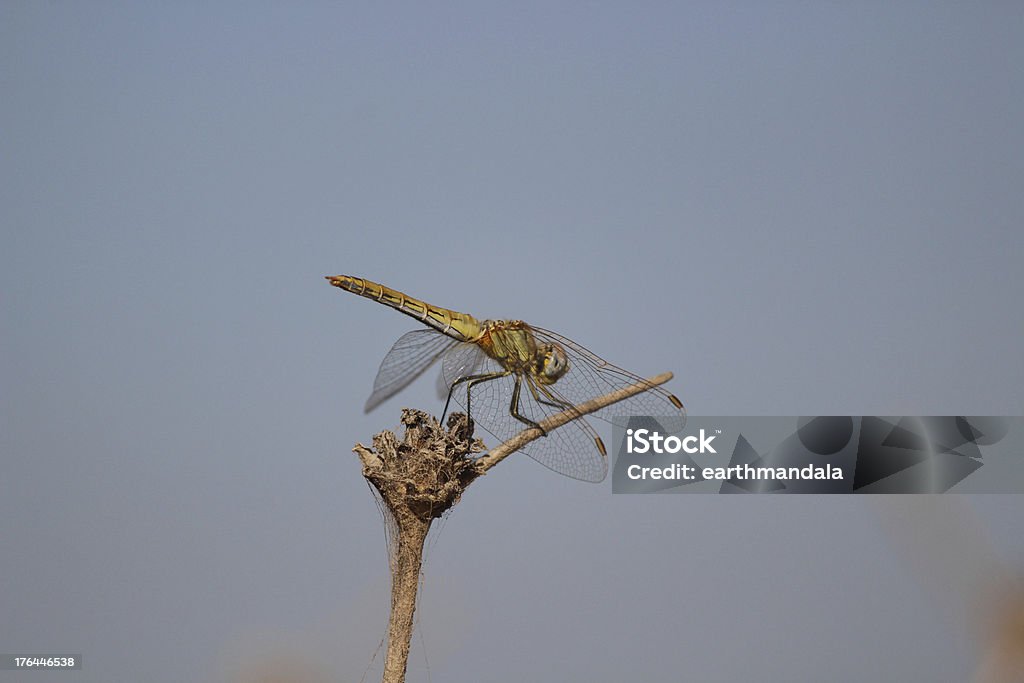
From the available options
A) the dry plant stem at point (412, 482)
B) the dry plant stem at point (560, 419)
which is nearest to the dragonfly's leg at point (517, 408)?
the dry plant stem at point (560, 419)

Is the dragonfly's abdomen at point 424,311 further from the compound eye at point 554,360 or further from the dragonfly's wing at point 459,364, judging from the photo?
the compound eye at point 554,360

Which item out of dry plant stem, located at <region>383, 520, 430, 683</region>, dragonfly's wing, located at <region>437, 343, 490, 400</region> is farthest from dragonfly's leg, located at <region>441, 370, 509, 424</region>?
dry plant stem, located at <region>383, 520, 430, 683</region>

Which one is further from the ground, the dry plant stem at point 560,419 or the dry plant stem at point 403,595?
the dry plant stem at point 560,419

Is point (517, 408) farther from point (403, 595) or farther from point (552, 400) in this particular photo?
point (403, 595)

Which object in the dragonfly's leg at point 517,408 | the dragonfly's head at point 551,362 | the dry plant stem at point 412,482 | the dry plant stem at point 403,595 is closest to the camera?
the dry plant stem at point 412,482

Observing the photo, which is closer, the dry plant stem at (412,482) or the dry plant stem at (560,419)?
the dry plant stem at (412,482)
